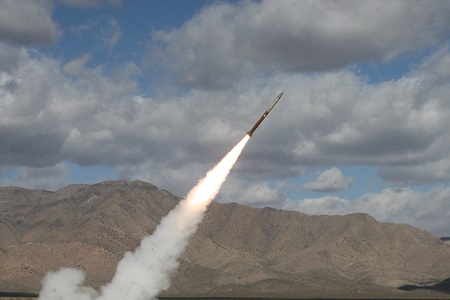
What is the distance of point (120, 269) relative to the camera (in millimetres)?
100812

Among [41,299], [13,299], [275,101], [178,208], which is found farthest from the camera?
[13,299]

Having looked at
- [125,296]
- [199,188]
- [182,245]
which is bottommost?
[125,296]

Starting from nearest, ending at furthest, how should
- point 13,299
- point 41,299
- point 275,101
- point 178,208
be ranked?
1. point 275,101
2. point 178,208
3. point 41,299
4. point 13,299

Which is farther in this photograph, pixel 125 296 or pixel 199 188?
pixel 199 188

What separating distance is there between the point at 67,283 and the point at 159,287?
2640 cm

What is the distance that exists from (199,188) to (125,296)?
18795mm

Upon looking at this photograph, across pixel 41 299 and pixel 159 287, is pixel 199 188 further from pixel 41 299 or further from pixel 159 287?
pixel 41 299

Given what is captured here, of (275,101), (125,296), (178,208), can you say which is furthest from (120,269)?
(275,101)

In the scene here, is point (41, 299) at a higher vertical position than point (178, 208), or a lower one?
lower

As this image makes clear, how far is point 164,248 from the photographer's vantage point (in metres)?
101

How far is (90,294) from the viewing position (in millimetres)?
117875

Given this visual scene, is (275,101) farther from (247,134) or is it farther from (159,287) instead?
(159,287)

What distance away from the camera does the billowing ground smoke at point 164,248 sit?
98.6 m

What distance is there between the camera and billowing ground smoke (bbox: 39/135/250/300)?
324 feet
